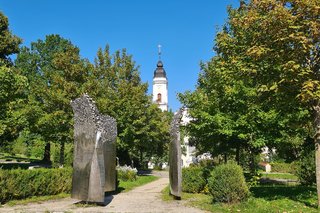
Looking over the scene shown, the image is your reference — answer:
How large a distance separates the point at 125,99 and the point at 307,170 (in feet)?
58.1

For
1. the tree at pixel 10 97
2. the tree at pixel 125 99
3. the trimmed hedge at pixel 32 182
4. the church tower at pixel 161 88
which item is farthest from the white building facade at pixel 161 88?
the trimmed hedge at pixel 32 182

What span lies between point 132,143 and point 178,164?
18932 millimetres

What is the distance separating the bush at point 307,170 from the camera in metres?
19.0

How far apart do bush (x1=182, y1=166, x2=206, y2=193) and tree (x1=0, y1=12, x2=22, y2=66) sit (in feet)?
73.1

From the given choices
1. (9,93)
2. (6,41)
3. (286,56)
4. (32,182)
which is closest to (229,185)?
(286,56)

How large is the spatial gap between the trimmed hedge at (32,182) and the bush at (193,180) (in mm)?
5703

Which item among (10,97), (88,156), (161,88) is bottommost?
(88,156)

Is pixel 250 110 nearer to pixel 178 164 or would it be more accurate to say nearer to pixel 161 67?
pixel 178 164

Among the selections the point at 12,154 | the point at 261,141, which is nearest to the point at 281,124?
the point at 261,141

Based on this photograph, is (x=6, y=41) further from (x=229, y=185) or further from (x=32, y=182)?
(x=229, y=185)

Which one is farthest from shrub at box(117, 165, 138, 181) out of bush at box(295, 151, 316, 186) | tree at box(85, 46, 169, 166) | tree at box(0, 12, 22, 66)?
tree at box(0, 12, 22, 66)

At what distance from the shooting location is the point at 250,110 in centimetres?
1593

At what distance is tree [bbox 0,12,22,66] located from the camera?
32812mm

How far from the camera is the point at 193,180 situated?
18141 mm
